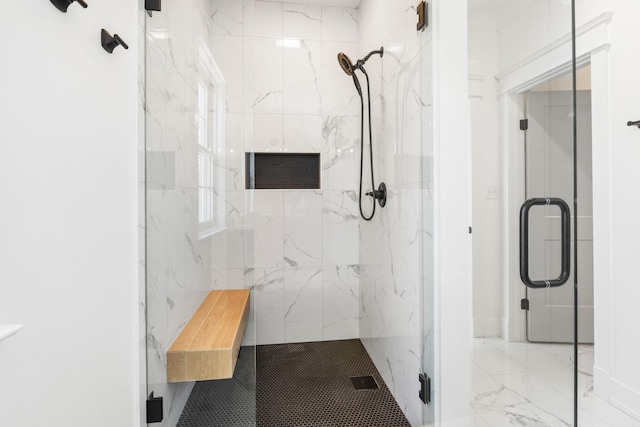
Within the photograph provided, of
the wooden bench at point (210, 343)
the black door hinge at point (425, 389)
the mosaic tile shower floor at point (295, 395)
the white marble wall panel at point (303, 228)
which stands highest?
the white marble wall panel at point (303, 228)

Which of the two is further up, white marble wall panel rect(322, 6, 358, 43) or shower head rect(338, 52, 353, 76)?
white marble wall panel rect(322, 6, 358, 43)

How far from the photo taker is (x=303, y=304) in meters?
2.61

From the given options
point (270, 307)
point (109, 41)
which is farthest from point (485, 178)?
point (270, 307)

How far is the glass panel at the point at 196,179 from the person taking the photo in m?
1.45

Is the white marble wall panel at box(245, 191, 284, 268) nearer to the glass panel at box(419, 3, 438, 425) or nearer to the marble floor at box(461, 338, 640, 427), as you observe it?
the glass panel at box(419, 3, 438, 425)

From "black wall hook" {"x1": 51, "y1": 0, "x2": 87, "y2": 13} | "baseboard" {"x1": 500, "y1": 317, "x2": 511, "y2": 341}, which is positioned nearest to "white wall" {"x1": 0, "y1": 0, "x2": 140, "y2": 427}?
"black wall hook" {"x1": 51, "y1": 0, "x2": 87, "y2": 13}

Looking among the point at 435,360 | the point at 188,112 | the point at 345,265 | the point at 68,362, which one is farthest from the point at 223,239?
the point at 345,265

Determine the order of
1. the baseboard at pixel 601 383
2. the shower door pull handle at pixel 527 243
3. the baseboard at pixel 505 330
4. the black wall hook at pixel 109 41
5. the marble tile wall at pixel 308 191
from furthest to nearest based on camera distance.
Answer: the marble tile wall at pixel 308 191
the baseboard at pixel 601 383
the baseboard at pixel 505 330
the shower door pull handle at pixel 527 243
the black wall hook at pixel 109 41

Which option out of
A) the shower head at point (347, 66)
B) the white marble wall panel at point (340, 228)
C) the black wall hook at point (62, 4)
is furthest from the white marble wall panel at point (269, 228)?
the black wall hook at point (62, 4)

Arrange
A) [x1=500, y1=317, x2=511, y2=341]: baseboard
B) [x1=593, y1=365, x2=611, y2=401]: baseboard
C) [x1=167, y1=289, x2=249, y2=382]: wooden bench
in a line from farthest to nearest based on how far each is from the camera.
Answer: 1. [x1=593, y1=365, x2=611, y2=401]: baseboard
2. [x1=167, y1=289, x2=249, y2=382]: wooden bench
3. [x1=500, y1=317, x2=511, y2=341]: baseboard

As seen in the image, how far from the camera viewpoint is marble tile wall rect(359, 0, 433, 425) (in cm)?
152

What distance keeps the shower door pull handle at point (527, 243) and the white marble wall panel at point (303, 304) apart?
165cm

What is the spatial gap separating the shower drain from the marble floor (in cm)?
70

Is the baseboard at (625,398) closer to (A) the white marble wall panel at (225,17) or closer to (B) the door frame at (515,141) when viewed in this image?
(B) the door frame at (515,141)
